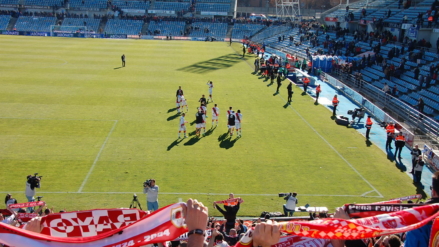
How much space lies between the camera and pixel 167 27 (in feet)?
269

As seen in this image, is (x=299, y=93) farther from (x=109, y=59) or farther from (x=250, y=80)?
(x=109, y=59)

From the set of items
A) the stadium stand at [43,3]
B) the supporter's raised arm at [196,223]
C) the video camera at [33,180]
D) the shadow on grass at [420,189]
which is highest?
the stadium stand at [43,3]

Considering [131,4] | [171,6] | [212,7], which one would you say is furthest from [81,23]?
[212,7]

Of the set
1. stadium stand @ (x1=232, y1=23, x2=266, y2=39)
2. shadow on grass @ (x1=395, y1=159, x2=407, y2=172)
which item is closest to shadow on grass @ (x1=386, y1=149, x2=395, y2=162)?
shadow on grass @ (x1=395, y1=159, x2=407, y2=172)

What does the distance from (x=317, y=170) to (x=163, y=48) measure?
44661 mm

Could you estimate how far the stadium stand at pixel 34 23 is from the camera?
260ft

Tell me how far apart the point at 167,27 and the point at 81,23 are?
1828 centimetres

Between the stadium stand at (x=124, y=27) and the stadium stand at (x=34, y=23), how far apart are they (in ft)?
38.4

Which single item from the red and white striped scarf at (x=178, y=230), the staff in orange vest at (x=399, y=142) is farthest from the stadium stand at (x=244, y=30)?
the red and white striped scarf at (x=178, y=230)

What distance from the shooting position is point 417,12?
41.0 m

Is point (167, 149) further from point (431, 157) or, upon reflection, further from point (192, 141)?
point (431, 157)

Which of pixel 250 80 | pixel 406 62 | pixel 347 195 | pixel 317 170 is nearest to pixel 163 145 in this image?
pixel 317 170

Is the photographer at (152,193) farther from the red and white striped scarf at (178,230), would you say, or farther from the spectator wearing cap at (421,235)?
the spectator wearing cap at (421,235)

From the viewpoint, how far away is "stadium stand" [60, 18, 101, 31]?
267 feet
